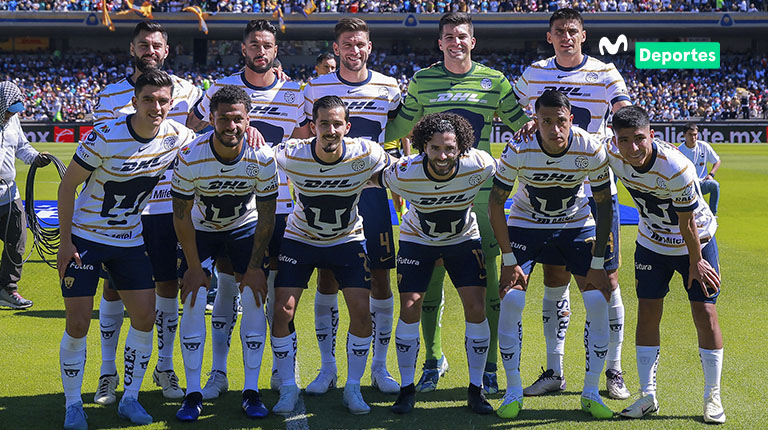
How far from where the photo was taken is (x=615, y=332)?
591cm

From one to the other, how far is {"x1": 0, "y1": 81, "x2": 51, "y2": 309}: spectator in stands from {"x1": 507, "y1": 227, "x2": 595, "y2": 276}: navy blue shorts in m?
5.59

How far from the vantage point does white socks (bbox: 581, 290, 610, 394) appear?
17.8ft

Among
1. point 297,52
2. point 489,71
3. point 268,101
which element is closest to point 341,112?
point 268,101

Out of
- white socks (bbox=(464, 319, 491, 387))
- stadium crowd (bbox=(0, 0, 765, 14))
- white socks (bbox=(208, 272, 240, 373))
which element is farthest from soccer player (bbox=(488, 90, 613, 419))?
stadium crowd (bbox=(0, 0, 765, 14))

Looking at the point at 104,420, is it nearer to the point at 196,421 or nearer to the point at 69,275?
the point at 196,421

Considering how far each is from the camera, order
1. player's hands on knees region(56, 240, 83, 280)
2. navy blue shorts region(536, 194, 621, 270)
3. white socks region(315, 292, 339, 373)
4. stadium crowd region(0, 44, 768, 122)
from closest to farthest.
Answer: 1. player's hands on knees region(56, 240, 83, 280)
2. navy blue shorts region(536, 194, 621, 270)
3. white socks region(315, 292, 339, 373)
4. stadium crowd region(0, 44, 768, 122)

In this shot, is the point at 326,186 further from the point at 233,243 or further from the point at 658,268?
the point at 658,268

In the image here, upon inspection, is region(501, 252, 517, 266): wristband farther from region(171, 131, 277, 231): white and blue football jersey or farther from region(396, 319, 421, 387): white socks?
region(171, 131, 277, 231): white and blue football jersey

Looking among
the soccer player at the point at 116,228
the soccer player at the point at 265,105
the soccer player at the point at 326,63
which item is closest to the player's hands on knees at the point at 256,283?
the soccer player at the point at 265,105

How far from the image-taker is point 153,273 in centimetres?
581

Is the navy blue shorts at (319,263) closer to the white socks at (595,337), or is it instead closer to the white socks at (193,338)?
the white socks at (193,338)

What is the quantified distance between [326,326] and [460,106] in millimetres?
2091

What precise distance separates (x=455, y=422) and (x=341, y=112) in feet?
7.45

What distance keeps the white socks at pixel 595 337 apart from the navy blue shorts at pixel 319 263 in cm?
161
